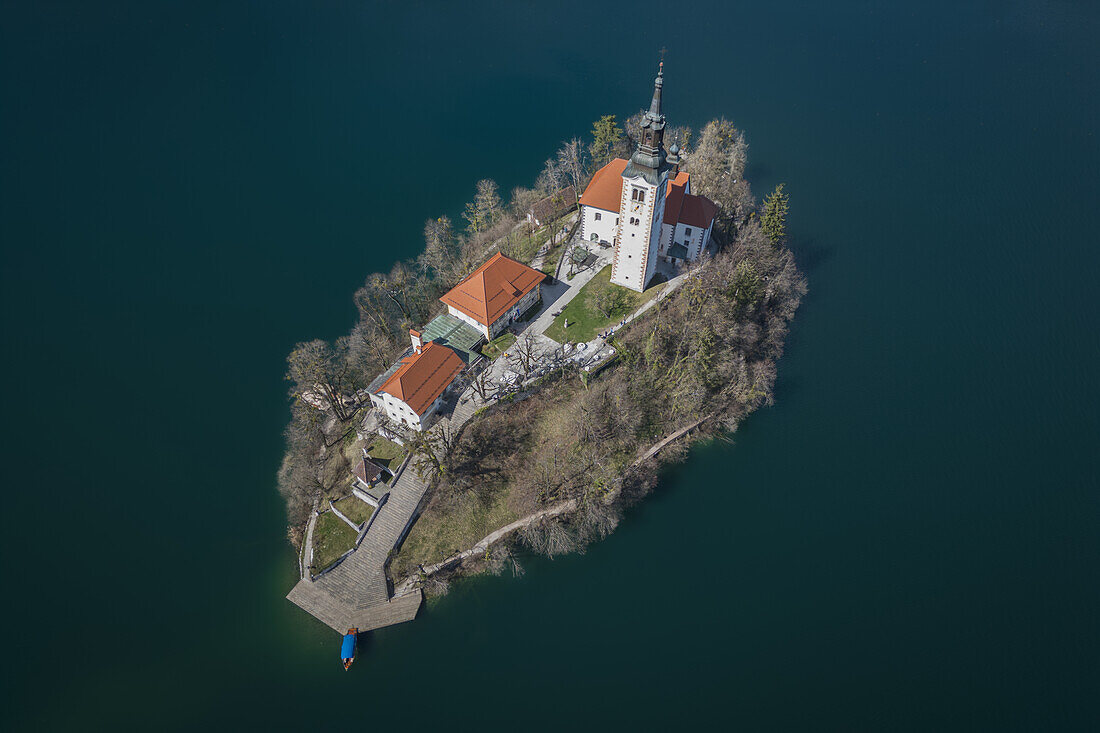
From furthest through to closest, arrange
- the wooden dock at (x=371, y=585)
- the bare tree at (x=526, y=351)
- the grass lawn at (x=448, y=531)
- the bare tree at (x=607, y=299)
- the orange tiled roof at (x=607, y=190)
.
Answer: the orange tiled roof at (x=607, y=190) → the bare tree at (x=607, y=299) → the bare tree at (x=526, y=351) → the grass lawn at (x=448, y=531) → the wooden dock at (x=371, y=585)

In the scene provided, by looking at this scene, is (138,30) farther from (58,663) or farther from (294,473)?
(58,663)

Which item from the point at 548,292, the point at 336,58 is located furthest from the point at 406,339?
the point at 336,58

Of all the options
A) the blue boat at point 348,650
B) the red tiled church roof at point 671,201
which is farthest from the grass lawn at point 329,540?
the red tiled church roof at point 671,201

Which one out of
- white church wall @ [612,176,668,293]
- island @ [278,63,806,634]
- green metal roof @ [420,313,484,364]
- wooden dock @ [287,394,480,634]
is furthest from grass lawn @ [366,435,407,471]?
white church wall @ [612,176,668,293]

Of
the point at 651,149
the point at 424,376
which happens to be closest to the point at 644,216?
the point at 651,149

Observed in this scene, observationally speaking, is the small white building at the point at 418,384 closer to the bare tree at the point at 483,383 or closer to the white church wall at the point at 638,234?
the bare tree at the point at 483,383

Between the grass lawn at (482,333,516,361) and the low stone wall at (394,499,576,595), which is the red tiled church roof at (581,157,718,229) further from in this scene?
the low stone wall at (394,499,576,595)
